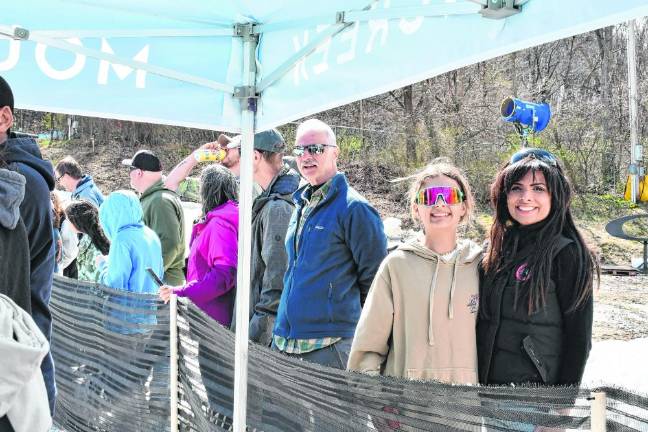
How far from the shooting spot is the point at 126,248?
482cm

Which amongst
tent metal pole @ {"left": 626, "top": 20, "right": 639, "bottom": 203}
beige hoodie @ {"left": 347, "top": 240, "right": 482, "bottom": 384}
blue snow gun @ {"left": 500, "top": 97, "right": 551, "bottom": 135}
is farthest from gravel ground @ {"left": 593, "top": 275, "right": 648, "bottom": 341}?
beige hoodie @ {"left": 347, "top": 240, "right": 482, "bottom": 384}

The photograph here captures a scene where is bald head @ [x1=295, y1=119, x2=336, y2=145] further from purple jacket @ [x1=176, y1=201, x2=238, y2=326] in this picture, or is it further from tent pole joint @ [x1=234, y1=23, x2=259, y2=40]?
purple jacket @ [x1=176, y1=201, x2=238, y2=326]

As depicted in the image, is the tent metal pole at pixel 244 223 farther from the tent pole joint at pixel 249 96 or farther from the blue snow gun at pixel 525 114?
the blue snow gun at pixel 525 114

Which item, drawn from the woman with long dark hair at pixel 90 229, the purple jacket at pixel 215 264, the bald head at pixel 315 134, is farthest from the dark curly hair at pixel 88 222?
the bald head at pixel 315 134

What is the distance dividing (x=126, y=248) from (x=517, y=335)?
2855 millimetres

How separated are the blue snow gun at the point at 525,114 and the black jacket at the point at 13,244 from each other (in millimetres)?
4764

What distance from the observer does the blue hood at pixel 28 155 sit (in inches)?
99.5

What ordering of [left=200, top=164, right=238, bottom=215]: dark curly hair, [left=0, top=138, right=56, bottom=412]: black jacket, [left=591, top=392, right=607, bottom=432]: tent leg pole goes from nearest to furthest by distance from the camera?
[left=591, top=392, right=607, bottom=432]: tent leg pole → [left=0, top=138, right=56, bottom=412]: black jacket → [left=200, top=164, right=238, bottom=215]: dark curly hair

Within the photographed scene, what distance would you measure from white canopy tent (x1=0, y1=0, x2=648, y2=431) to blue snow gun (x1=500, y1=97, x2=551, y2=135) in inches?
138

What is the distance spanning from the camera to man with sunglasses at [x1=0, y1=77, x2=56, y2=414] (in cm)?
251

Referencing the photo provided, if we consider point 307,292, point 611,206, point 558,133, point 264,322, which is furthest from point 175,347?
point 558,133

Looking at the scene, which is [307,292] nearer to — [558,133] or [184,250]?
[184,250]

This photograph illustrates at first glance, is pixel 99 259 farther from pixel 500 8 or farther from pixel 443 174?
pixel 500 8

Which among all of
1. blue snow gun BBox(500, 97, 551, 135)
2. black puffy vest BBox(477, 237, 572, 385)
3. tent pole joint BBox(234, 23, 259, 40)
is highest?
blue snow gun BBox(500, 97, 551, 135)
